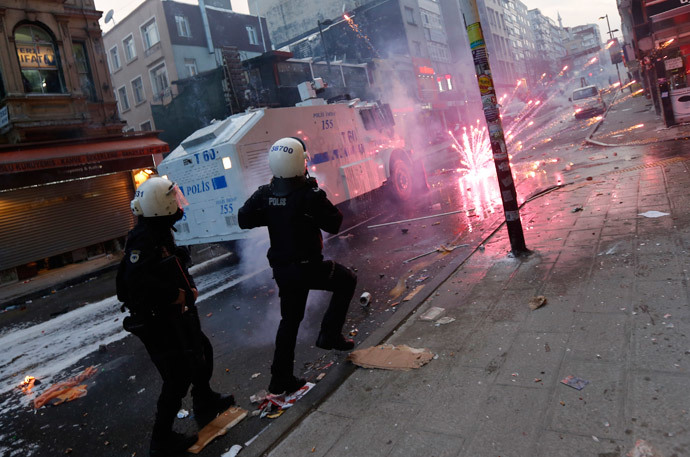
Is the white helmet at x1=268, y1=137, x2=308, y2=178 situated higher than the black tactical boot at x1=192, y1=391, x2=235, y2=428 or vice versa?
the white helmet at x1=268, y1=137, x2=308, y2=178

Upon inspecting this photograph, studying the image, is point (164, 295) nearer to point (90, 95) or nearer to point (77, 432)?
point (77, 432)

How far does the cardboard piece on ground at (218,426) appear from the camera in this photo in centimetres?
312

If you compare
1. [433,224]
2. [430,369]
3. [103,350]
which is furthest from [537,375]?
[433,224]

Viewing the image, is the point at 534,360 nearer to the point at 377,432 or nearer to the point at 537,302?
the point at 537,302

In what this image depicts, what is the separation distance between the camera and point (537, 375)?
114 inches

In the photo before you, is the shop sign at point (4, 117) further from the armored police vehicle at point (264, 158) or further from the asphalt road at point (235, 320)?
the armored police vehicle at point (264, 158)

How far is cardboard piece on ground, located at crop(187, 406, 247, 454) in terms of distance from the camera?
3.12m

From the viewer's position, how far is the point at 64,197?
14383mm

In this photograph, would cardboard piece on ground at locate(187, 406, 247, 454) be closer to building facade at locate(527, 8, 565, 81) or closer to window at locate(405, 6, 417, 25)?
window at locate(405, 6, 417, 25)

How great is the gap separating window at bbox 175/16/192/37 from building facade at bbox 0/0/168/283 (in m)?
11.8

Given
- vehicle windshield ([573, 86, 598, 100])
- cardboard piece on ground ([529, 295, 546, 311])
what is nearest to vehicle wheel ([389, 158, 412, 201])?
cardboard piece on ground ([529, 295, 546, 311])

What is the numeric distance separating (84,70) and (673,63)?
20.8m

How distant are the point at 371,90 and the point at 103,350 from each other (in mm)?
31504

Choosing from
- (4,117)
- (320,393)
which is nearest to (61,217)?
(4,117)
